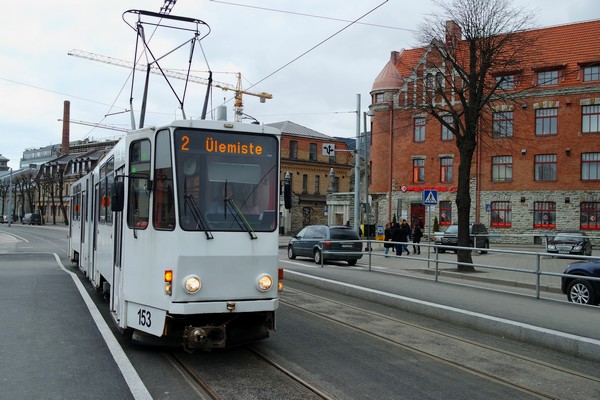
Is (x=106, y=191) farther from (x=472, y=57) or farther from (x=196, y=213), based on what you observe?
(x=472, y=57)

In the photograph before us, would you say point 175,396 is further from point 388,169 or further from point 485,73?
point 388,169

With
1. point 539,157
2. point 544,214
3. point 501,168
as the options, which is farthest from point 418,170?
point 544,214

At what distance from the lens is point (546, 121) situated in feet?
144

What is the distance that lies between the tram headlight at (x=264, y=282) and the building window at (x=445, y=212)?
137 ft

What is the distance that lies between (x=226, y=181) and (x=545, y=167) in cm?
4151

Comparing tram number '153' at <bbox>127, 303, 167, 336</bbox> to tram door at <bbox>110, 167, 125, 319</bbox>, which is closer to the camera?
tram number '153' at <bbox>127, 303, 167, 336</bbox>

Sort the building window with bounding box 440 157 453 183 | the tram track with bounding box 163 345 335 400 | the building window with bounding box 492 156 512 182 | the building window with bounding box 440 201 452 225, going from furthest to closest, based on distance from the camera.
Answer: the building window with bounding box 440 157 453 183
the building window with bounding box 440 201 452 225
the building window with bounding box 492 156 512 182
the tram track with bounding box 163 345 335 400

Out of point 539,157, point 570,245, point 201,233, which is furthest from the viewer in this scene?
point 539,157

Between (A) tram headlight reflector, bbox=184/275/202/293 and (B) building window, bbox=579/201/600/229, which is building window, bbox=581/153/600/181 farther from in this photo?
(A) tram headlight reflector, bbox=184/275/202/293

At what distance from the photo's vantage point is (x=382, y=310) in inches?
461

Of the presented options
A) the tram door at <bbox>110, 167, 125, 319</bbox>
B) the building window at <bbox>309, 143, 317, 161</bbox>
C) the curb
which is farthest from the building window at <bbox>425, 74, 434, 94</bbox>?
the building window at <bbox>309, 143, 317, 161</bbox>

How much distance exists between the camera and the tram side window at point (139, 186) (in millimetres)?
7328

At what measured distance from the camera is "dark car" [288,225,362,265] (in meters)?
23.2

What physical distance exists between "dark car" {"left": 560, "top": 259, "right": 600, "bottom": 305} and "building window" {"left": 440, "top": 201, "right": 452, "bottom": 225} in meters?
34.9
